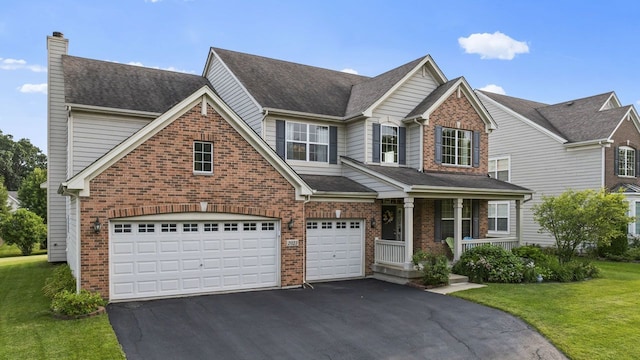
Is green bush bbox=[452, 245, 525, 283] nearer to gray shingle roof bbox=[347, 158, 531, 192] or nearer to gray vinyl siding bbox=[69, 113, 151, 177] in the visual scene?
gray shingle roof bbox=[347, 158, 531, 192]

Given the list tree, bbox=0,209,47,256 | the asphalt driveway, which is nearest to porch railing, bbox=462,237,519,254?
the asphalt driveway

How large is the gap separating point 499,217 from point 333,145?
503 inches

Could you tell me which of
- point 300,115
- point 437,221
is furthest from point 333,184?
point 437,221

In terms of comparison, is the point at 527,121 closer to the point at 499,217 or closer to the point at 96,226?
the point at 499,217

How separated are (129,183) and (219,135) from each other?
282 centimetres

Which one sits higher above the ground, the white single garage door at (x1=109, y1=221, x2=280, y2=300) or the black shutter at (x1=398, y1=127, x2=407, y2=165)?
the black shutter at (x1=398, y1=127, x2=407, y2=165)

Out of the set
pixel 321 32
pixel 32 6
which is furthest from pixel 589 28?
pixel 32 6

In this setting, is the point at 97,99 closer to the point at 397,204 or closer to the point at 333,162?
the point at 333,162

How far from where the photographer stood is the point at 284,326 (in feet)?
32.1

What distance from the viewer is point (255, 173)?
13.7 m

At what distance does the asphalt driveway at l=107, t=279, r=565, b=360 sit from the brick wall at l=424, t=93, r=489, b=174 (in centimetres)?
686

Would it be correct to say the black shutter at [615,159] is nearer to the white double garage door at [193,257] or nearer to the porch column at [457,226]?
the porch column at [457,226]

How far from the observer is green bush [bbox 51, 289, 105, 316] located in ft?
32.7

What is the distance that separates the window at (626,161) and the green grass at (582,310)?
31.6 ft
